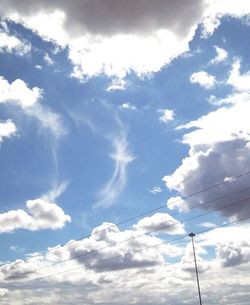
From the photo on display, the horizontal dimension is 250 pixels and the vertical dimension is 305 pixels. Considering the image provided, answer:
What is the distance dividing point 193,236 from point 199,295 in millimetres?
13804

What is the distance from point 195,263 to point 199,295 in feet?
24.7

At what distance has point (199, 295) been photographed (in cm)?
13062

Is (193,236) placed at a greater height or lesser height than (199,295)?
greater

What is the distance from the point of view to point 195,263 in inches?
5271

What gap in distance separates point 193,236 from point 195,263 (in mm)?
6369

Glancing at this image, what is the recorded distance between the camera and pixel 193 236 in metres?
135
